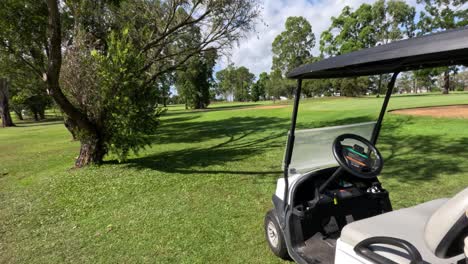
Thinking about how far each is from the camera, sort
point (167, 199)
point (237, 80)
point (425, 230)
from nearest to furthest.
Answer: point (425, 230), point (167, 199), point (237, 80)

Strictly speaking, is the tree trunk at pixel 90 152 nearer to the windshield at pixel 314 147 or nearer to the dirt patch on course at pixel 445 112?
the windshield at pixel 314 147

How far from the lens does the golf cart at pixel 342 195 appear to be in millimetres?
1487

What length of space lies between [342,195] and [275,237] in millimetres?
790

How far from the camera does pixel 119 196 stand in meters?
5.00

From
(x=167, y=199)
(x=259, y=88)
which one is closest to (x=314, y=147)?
(x=167, y=199)

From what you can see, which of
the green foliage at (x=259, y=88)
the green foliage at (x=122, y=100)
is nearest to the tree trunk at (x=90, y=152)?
the green foliage at (x=122, y=100)

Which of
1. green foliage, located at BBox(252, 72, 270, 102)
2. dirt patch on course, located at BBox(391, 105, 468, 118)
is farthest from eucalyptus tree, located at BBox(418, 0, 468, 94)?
green foliage, located at BBox(252, 72, 270, 102)

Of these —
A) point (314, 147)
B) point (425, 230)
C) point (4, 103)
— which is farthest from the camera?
point (4, 103)

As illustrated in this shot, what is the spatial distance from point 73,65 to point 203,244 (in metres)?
6.14

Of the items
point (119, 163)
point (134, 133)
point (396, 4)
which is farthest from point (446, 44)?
point (396, 4)

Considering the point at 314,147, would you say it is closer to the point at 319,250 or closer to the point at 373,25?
the point at 319,250

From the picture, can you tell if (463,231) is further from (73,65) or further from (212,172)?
(73,65)

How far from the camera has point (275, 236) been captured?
8.94 ft

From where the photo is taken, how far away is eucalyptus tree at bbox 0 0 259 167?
6.61 meters
